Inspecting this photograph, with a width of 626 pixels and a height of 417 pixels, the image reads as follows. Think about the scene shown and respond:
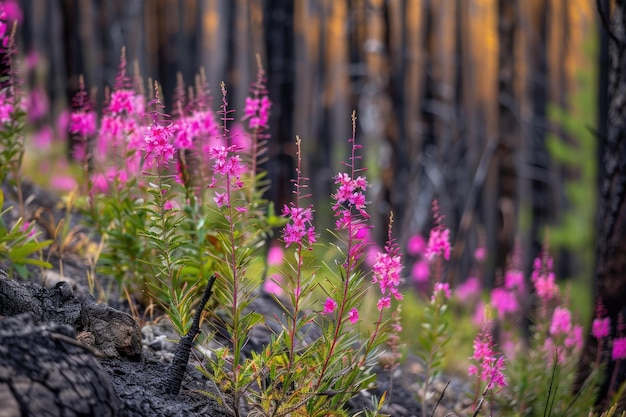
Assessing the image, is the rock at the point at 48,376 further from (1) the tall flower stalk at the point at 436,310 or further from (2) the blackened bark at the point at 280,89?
(2) the blackened bark at the point at 280,89

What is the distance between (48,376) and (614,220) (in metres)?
3.33

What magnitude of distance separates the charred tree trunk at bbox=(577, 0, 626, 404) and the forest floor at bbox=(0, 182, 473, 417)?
0.86 meters

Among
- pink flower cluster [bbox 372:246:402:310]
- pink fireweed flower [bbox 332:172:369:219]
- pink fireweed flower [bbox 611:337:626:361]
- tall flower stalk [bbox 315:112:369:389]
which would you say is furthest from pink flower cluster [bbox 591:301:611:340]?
pink fireweed flower [bbox 332:172:369:219]

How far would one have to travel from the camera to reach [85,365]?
2416 millimetres

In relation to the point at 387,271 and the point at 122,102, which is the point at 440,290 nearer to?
the point at 387,271

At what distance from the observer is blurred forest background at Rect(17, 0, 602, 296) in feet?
28.6

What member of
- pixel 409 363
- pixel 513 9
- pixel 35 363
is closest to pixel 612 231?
pixel 409 363

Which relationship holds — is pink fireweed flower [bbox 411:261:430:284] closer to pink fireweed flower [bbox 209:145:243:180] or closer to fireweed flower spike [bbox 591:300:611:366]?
fireweed flower spike [bbox 591:300:611:366]

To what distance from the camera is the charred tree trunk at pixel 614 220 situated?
4223mm

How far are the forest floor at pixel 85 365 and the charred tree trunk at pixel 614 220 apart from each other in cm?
86

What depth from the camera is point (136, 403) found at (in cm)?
270

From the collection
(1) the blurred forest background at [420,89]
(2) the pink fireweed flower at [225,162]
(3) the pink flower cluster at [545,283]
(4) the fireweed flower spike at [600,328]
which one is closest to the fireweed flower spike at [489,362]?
(4) the fireweed flower spike at [600,328]

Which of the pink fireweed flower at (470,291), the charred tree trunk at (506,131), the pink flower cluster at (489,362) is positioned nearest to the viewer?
the pink flower cluster at (489,362)

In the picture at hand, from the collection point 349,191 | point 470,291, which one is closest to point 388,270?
point 349,191
